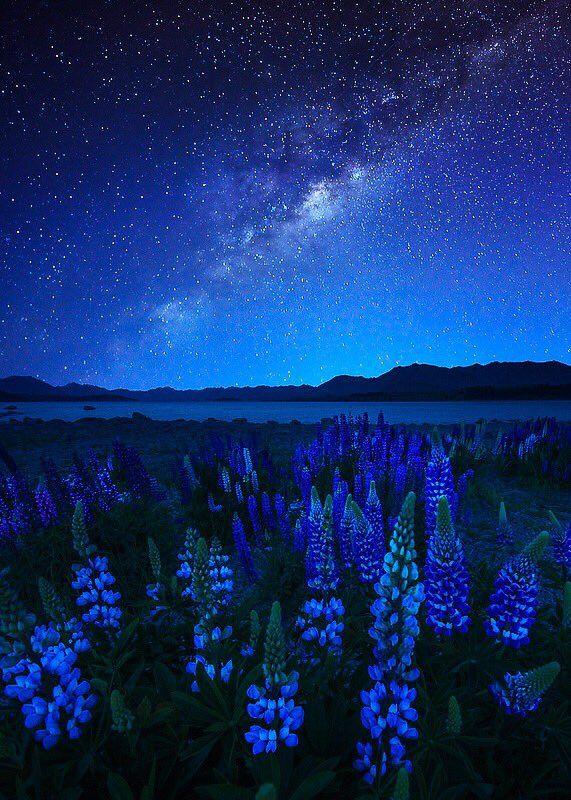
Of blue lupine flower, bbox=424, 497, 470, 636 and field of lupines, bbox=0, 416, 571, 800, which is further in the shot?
blue lupine flower, bbox=424, 497, 470, 636

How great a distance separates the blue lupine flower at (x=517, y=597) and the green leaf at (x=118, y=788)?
1566 mm

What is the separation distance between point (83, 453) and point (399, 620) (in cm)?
1439

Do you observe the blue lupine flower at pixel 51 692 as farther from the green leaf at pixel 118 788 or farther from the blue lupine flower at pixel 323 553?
the blue lupine flower at pixel 323 553

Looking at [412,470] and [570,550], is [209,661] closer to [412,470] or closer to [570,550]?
[570,550]

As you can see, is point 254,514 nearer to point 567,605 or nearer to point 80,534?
point 80,534

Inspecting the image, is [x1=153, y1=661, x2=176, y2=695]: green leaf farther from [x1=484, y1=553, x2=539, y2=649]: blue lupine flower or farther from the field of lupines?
[x1=484, y1=553, x2=539, y2=649]: blue lupine flower

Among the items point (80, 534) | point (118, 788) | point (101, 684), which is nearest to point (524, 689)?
point (118, 788)

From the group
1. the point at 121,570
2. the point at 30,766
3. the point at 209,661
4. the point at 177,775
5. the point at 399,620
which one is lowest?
the point at 121,570

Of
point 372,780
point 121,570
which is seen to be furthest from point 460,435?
point 372,780

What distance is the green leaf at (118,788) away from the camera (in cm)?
146

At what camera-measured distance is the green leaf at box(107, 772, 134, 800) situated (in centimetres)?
146

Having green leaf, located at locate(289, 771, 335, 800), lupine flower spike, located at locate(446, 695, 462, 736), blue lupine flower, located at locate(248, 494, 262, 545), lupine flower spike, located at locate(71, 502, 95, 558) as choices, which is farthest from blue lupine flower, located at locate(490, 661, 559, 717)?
blue lupine flower, located at locate(248, 494, 262, 545)

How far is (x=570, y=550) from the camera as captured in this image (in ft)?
10.3

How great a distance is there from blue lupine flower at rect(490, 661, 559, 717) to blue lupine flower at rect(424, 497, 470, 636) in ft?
Result: 0.88
